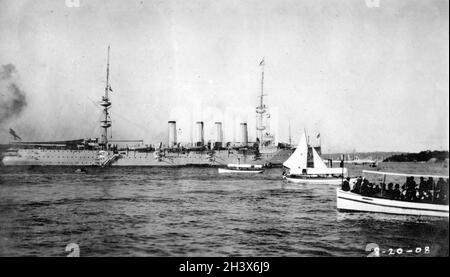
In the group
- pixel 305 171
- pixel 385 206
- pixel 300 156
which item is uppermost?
pixel 300 156

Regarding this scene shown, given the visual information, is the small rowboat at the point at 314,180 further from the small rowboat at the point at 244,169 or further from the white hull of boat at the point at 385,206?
the white hull of boat at the point at 385,206

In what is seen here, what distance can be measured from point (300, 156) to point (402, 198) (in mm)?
22075

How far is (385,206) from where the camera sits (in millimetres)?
19000

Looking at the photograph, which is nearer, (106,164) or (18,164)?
(18,164)

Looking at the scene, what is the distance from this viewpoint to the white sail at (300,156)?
39.8 m

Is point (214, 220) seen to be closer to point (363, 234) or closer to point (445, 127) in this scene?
point (363, 234)

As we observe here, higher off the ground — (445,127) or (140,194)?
(445,127)

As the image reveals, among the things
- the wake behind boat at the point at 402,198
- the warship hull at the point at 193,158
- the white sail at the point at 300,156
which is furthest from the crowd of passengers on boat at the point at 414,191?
the warship hull at the point at 193,158

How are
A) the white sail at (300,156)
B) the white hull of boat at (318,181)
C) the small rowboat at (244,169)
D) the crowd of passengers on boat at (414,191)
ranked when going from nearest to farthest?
the crowd of passengers on boat at (414,191), the white hull of boat at (318,181), the white sail at (300,156), the small rowboat at (244,169)

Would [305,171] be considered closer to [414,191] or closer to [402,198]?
[402,198]

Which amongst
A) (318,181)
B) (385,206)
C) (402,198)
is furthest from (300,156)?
(402,198)
